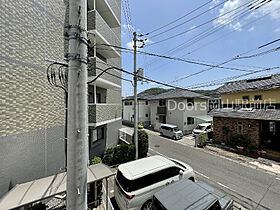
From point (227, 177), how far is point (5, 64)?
10.8 m

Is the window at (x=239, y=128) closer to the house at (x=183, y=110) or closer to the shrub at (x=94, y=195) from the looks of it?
the house at (x=183, y=110)

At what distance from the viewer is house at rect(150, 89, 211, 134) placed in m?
17.2

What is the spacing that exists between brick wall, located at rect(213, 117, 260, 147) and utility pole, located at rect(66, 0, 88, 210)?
13532 millimetres

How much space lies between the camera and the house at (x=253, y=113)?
9.91 metres

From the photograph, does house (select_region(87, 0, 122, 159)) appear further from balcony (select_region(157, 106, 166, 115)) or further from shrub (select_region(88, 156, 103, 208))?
balcony (select_region(157, 106, 166, 115))

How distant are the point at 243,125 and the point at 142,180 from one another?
11.6m

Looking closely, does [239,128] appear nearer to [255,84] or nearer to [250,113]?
[250,113]

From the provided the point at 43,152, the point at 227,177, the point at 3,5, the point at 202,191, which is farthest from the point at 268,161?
the point at 3,5

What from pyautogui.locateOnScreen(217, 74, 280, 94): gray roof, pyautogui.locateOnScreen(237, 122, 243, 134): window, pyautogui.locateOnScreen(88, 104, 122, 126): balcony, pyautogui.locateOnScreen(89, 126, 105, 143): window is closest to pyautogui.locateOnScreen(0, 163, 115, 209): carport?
pyautogui.locateOnScreen(88, 104, 122, 126): balcony

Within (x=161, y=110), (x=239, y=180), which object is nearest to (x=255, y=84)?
(x=239, y=180)

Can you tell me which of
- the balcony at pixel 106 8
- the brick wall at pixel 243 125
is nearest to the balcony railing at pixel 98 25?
the balcony at pixel 106 8

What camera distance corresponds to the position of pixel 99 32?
271 inches

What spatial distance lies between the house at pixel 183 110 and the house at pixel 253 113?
4535 mm

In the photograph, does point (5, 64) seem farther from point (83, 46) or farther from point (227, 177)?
point (227, 177)
